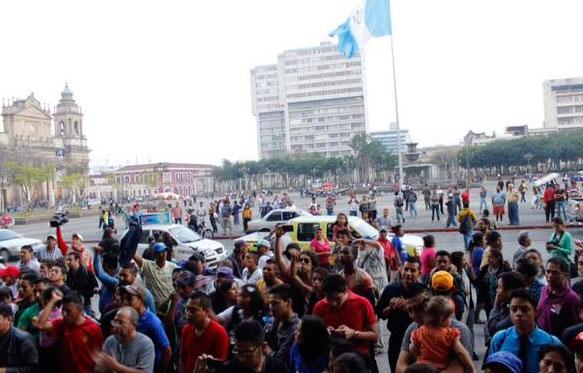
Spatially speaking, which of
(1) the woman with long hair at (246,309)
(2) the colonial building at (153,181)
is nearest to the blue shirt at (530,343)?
(1) the woman with long hair at (246,309)

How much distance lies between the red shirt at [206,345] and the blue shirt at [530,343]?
1.87 meters

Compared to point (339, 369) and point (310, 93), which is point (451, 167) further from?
point (339, 369)

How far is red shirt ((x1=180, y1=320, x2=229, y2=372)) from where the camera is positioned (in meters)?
4.71

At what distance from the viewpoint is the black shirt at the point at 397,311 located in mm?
5438

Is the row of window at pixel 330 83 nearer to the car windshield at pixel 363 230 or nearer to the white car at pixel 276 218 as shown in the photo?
the white car at pixel 276 218

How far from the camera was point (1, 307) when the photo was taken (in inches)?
196

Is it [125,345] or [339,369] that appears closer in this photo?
[339,369]

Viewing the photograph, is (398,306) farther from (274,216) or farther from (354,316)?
(274,216)

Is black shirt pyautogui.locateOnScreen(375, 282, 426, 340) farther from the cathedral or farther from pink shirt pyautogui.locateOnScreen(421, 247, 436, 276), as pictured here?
the cathedral

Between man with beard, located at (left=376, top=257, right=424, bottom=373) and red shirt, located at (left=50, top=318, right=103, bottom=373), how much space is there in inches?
93.7

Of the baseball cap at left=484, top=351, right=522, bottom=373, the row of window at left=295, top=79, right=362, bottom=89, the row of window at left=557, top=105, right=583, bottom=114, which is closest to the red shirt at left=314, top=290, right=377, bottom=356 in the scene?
the baseball cap at left=484, top=351, right=522, bottom=373

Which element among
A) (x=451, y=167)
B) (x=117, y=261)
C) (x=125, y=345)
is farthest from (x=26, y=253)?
(x=451, y=167)

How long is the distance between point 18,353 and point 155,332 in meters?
1.02

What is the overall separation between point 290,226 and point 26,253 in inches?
276
